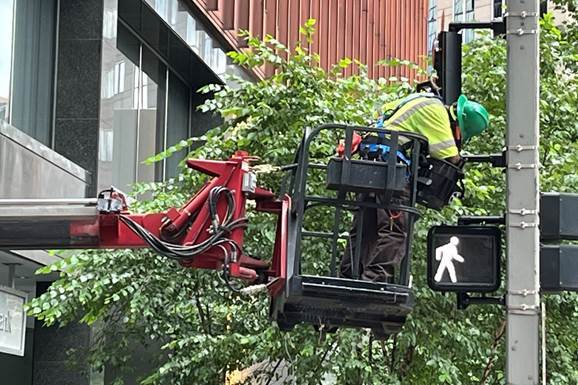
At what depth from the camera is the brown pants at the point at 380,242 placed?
7164mm

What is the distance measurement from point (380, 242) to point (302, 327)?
4.71 meters

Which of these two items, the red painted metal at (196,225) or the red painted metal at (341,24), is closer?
the red painted metal at (196,225)

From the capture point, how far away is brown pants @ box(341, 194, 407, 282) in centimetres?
716

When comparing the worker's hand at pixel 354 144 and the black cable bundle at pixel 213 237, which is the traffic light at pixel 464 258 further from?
the black cable bundle at pixel 213 237

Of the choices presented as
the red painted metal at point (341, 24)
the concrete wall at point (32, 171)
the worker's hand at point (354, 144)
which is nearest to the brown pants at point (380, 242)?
the worker's hand at point (354, 144)

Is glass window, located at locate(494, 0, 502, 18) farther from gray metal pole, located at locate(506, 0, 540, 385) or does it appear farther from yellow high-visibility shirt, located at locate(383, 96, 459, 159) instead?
yellow high-visibility shirt, located at locate(383, 96, 459, 159)

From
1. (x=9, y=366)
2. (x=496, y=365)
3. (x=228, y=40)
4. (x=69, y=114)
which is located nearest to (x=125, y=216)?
(x=496, y=365)

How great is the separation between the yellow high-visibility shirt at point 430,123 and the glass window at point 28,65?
967 centimetres

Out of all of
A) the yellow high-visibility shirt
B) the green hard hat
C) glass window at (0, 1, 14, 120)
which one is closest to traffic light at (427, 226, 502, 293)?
the yellow high-visibility shirt

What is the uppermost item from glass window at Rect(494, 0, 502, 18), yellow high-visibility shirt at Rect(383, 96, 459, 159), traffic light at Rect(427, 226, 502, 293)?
glass window at Rect(494, 0, 502, 18)

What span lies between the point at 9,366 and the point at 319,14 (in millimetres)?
17661

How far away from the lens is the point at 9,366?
18.5m

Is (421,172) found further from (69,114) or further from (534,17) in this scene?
(69,114)

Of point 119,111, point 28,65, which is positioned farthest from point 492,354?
point 119,111
